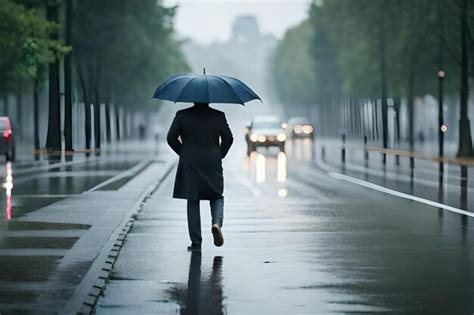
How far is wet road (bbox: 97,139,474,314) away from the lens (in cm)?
1149

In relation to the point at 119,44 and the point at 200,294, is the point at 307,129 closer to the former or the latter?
the point at 119,44

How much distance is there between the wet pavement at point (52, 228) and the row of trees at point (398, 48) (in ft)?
67.9

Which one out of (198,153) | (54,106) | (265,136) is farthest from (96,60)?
(198,153)

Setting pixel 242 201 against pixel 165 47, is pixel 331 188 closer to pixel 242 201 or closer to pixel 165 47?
pixel 242 201

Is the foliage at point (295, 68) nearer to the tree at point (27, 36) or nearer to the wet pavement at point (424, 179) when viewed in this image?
the tree at point (27, 36)

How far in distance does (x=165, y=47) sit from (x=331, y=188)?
67584 millimetres

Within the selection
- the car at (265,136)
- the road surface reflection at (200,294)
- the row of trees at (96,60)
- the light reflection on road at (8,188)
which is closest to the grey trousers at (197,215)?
the road surface reflection at (200,294)

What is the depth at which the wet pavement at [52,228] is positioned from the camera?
12.0 metres

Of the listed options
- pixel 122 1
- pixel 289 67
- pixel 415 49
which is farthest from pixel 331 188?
pixel 289 67

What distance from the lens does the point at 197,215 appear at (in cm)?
1638

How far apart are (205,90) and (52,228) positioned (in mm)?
4119

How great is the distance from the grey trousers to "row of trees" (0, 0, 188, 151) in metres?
34.2

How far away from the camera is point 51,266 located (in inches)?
550

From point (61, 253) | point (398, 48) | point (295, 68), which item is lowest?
point (61, 253)
